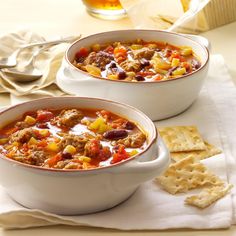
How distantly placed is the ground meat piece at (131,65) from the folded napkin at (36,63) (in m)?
0.25

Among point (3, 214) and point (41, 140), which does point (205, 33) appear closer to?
point (41, 140)

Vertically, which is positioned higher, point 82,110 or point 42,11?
point 82,110

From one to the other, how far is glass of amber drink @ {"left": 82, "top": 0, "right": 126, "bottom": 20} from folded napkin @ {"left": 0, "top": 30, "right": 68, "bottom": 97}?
0.45m

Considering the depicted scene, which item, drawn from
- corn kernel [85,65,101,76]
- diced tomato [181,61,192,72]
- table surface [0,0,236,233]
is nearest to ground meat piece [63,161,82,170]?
corn kernel [85,65,101,76]

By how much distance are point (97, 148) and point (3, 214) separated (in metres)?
0.28

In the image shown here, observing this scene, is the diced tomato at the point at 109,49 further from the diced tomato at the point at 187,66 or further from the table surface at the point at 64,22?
the table surface at the point at 64,22

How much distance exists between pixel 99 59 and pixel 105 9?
0.88 m

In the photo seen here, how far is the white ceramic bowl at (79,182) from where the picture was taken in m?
1.81

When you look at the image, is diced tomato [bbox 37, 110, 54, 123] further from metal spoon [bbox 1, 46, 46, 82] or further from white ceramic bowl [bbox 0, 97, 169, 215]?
metal spoon [bbox 1, 46, 46, 82]

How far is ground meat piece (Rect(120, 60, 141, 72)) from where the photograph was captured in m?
2.56

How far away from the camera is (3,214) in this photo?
1.87 m

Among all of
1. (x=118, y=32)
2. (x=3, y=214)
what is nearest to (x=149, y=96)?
(x=118, y=32)

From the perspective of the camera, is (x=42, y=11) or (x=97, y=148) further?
(x=42, y=11)

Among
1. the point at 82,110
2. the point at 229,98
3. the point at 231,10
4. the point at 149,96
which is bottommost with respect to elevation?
the point at 231,10
